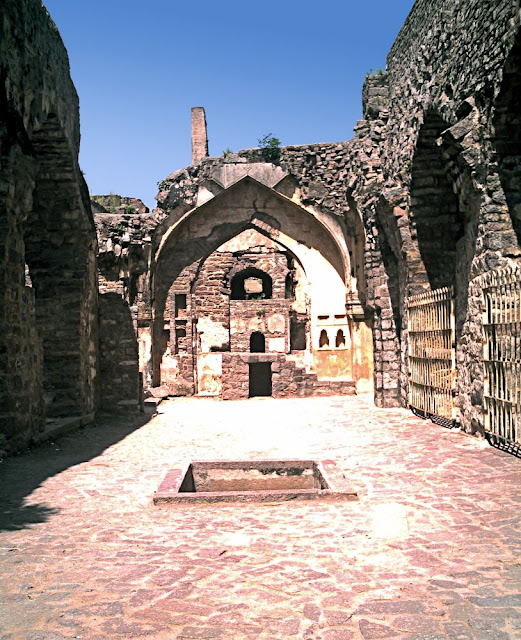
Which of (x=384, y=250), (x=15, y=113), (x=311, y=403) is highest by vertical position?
(x=15, y=113)

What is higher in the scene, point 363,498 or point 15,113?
point 15,113

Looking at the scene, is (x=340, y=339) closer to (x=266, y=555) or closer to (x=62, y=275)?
(x=62, y=275)

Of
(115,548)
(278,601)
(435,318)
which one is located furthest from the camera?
(435,318)

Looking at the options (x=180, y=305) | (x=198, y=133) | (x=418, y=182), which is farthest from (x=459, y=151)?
(x=198, y=133)

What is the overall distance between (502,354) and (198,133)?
20.8m

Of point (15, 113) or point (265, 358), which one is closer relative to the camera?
point (15, 113)

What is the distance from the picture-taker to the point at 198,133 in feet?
82.5

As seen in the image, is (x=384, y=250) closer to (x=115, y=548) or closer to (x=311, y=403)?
(x=311, y=403)

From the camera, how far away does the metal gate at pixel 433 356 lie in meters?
9.22

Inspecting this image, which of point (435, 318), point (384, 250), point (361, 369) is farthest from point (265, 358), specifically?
point (435, 318)

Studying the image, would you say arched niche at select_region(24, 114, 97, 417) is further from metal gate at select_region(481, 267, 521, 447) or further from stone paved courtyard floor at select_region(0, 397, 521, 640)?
metal gate at select_region(481, 267, 521, 447)

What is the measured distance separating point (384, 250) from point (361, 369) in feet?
15.2

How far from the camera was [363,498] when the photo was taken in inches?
199

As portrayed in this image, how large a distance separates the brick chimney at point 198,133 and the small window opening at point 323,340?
463 inches
